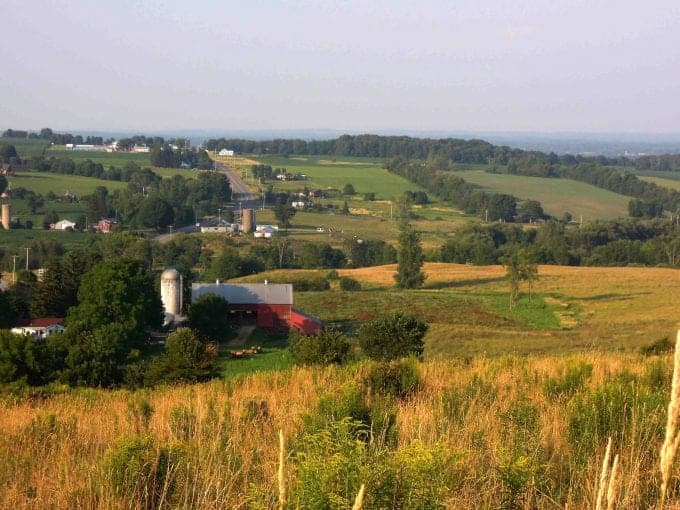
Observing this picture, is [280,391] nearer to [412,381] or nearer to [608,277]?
[412,381]

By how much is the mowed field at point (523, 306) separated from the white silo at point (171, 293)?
657cm

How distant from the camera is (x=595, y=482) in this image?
436 centimetres

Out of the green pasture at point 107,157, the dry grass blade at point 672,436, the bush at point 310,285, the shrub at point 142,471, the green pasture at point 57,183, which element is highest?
the dry grass blade at point 672,436

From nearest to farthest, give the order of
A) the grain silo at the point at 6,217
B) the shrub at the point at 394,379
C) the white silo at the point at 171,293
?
the shrub at the point at 394,379 < the white silo at the point at 171,293 < the grain silo at the point at 6,217

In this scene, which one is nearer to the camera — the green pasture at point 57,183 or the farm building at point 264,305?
the farm building at point 264,305

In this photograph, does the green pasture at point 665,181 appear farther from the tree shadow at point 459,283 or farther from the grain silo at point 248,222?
the tree shadow at point 459,283

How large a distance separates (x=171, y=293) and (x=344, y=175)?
86.6 metres

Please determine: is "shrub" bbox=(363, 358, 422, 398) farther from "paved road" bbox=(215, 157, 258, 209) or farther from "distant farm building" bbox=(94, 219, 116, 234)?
"paved road" bbox=(215, 157, 258, 209)

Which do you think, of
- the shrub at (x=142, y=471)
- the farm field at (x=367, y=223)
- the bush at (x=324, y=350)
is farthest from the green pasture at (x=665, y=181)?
the shrub at (x=142, y=471)

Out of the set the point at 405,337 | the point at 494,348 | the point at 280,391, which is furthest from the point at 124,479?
the point at 494,348

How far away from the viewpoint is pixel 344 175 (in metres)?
116

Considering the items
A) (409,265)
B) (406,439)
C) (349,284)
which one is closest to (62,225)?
(349,284)

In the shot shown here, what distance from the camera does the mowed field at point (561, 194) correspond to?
90.5 meters

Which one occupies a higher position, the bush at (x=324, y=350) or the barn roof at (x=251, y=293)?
the bush at (x=324, y=350)
